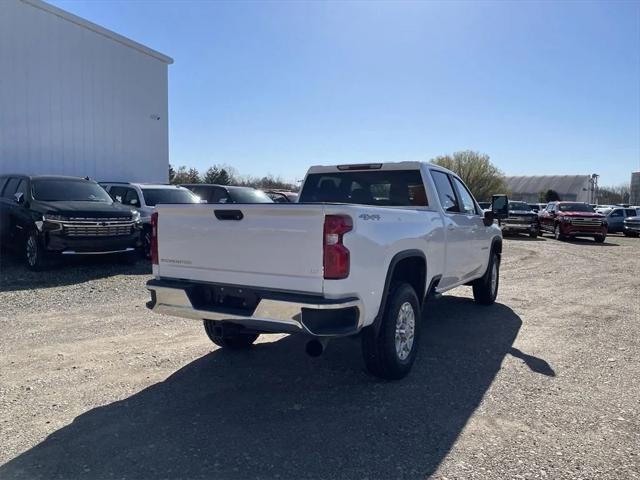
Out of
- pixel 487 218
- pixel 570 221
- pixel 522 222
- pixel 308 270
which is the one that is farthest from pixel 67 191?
pixel 522 222

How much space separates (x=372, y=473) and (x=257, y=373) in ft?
6.32

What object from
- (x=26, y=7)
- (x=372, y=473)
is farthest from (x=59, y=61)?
(x=372, y=473)

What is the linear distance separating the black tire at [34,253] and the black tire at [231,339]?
602cm

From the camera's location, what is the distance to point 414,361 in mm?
5016

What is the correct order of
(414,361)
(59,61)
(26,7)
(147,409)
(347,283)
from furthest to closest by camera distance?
(59,61), (26,7), (414,361), (147,409), (347,283)

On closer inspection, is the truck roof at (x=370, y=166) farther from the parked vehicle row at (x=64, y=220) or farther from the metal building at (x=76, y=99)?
the metal building at (x=76, y=99)

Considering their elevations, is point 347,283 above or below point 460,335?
above

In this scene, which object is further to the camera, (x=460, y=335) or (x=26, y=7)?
(x=26, y=7)

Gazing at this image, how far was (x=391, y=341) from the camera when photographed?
4.32 metres

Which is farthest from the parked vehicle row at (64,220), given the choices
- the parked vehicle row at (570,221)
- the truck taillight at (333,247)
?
the parked vehicle row at (570,221)

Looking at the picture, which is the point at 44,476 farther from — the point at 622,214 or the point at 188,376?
the point at 622,214

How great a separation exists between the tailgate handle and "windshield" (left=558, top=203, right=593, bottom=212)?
2184cm

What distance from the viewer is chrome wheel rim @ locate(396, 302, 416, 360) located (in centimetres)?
453

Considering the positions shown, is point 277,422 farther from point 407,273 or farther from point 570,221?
point 570,221
